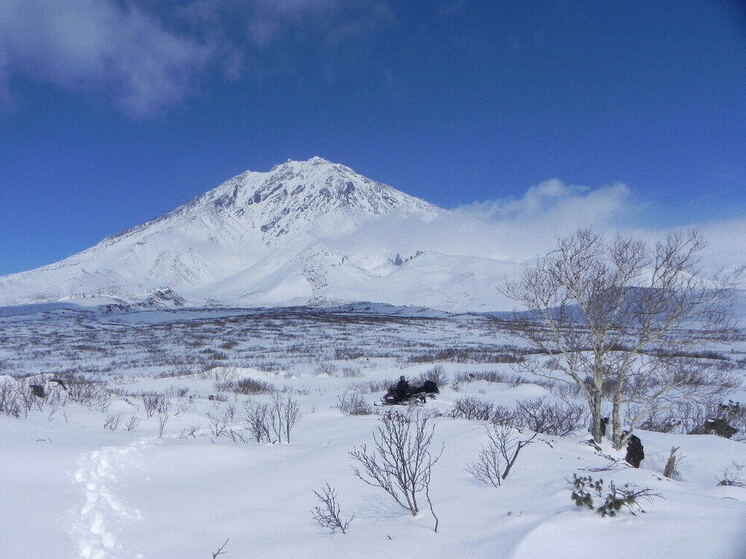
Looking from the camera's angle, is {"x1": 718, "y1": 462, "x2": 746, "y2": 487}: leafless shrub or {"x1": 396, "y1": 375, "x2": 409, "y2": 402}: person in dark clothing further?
{"x1": 396, "y1": 375, "x2": 409, "y2": 402}: person in dark clothing

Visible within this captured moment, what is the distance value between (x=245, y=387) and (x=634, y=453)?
13246 millimetres

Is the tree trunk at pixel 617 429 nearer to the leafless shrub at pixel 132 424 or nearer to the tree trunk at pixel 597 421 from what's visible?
the tree trunk at pixel 597 421

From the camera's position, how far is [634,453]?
27.2 ft

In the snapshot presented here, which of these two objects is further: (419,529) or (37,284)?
(37,284)

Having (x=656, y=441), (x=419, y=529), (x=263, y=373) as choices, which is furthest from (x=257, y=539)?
(x=263, y=373)

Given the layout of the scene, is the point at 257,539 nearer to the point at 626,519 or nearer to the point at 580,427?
the point at 626,519

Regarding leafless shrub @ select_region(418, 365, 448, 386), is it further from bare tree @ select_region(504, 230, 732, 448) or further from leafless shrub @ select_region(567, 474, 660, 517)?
leafless shrub @ select_region(567, 474, 660, 517)

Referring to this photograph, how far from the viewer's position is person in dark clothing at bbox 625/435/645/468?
8.16 m

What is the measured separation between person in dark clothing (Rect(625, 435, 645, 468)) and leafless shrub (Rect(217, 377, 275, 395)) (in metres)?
12.2

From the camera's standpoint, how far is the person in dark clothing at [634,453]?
8.16 m

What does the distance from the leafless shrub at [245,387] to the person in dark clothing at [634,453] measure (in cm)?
1217

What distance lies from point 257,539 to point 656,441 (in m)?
9.22

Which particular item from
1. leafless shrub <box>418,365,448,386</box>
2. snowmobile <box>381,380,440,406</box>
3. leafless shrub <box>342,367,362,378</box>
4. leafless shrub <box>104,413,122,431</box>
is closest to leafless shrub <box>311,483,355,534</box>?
leafless shrub <box>104,413,122,431</box>

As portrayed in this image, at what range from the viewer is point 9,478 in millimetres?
4273
